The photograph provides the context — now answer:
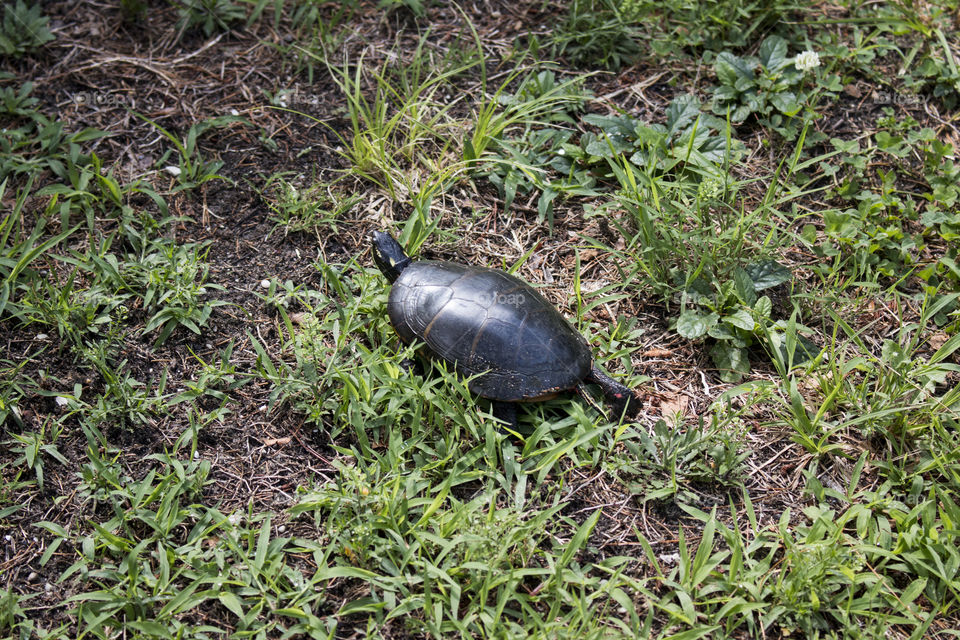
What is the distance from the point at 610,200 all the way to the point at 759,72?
1.23 m

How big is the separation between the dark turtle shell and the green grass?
0.43 feet

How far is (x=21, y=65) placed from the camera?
367 cm

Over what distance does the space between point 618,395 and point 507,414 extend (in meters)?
0.44

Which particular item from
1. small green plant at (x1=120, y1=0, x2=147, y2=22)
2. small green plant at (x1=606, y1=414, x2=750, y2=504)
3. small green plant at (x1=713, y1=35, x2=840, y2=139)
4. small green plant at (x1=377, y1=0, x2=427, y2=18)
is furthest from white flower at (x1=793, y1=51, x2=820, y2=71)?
small green plant at (x1=120, y1=0, x2=147, y2=22)

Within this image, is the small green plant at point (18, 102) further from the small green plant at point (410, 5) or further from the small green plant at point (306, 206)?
the small green plant at point (410, 5)

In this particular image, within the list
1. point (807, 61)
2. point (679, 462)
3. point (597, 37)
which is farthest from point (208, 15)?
point (679, 462)

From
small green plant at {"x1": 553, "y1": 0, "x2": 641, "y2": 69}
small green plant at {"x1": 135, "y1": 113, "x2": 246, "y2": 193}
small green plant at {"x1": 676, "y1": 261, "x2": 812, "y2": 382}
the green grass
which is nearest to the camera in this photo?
the green grass

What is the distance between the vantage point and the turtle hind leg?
2648 millimetres

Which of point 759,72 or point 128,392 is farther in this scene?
point 759,72

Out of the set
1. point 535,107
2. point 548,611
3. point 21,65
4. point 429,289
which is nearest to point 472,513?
point 548,611

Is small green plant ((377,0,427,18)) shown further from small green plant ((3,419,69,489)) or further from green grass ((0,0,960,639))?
small green plant ((3,419,69,489))

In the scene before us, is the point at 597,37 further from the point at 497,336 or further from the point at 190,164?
the point at 190,164

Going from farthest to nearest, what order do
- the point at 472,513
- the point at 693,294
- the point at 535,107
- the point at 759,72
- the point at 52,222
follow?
the point at 759,72 → the point at 535,107 → the point at 52,222 → the point at 693,294 → the point at 472,513

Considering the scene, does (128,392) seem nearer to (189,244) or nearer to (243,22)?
(189,244)
